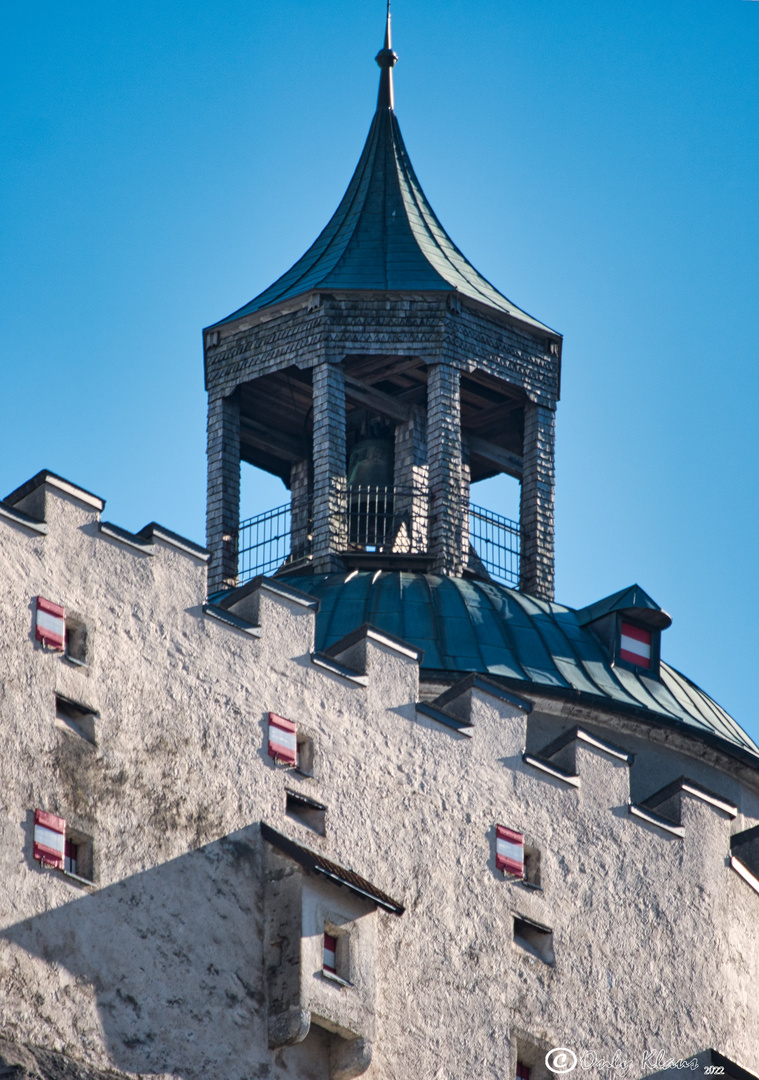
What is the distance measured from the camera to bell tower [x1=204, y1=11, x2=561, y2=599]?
4322 centimetres

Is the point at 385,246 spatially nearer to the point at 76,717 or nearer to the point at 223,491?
the point at 223,491

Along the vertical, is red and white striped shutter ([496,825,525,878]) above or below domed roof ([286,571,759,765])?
below

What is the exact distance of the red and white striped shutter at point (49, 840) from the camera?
84.5 feet

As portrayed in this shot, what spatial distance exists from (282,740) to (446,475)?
589 inches

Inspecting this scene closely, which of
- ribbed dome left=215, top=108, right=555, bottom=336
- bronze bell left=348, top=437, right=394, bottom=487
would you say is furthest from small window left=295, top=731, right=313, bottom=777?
ribbed dome left=215, top=108, right=555, bottom=336

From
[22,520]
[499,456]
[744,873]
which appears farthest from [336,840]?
[499,456]

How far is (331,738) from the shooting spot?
96.2ft

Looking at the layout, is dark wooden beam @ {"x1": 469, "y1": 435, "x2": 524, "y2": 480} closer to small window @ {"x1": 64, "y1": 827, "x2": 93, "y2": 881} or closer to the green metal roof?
the green metal roof

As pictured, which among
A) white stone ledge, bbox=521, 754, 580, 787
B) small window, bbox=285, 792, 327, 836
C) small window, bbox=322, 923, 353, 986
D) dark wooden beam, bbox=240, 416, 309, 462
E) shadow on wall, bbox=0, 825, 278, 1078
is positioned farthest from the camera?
dark wooden beam, bbox=240, 416, 309, 462

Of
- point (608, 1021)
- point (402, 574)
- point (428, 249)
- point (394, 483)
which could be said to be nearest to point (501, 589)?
point (402, 574)

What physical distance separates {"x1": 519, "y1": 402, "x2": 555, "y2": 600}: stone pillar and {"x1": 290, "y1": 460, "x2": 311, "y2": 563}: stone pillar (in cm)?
359

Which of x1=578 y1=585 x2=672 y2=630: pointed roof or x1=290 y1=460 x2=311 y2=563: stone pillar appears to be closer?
x1=578 y1=585 x2=672 y2=630: pointed roof

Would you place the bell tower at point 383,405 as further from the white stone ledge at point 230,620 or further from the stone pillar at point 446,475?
the white stone ledge at point 230,620

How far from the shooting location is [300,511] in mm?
44844
